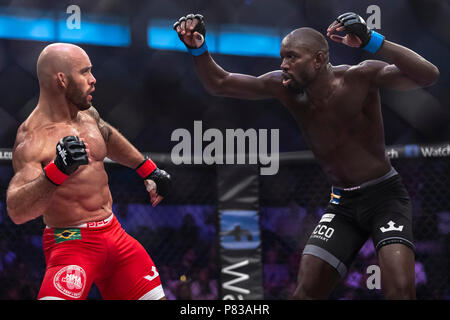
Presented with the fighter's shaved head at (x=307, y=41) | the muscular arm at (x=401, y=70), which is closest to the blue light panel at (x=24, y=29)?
the fighter's shaved head at (x=307, y=41)

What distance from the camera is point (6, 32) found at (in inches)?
131

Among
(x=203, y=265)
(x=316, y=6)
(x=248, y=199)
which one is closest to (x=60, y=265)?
(x=248, y=199)

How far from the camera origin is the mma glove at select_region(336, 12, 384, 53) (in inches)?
68.6

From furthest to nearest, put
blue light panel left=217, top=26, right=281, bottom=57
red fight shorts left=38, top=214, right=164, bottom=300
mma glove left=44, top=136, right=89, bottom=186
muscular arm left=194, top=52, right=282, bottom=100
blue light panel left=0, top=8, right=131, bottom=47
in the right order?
blue light panel left=217, top=26, right=281, bottom=57 < blue light panel left=0, top=8, right=131, bottom=47 < muscular arm left=194, top=52, right=282, bottom=100 < red fight shorts left=38, top=214, right=164, bottom=300 < mma glove left=44, top=136, right=89, bottom=186

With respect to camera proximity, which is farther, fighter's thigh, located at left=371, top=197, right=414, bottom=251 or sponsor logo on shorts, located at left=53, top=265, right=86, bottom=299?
fighter's thigh, located at left=371, top=197, right=414, bottom=251

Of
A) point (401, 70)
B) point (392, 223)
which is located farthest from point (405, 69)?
point (392, 223)

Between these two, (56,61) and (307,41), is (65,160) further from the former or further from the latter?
(307,41)

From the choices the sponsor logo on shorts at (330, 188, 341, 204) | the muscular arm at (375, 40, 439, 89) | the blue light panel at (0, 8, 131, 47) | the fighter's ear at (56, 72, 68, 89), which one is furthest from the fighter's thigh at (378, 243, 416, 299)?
the blue light panel at (0, 8, 131, 47)

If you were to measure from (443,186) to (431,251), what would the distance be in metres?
0.38

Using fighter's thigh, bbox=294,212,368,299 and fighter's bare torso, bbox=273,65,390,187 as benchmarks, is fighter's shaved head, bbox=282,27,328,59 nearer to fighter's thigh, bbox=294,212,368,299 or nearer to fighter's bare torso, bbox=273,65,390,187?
fighter's bare torso, bbox=273,65,390,187

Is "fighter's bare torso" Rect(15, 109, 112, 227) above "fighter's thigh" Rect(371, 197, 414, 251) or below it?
above

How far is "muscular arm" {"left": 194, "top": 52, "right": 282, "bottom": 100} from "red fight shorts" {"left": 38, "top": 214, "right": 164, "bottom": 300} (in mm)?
568

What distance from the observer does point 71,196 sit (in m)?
1.65

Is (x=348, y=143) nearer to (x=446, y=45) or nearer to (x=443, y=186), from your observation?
(x=443, y=186)
